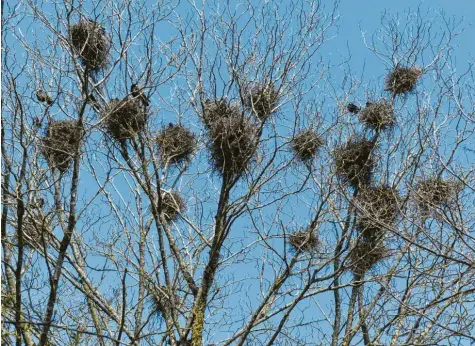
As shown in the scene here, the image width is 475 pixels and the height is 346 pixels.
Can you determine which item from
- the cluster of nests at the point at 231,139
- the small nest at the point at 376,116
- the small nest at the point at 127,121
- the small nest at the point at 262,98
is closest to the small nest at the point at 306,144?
the small nest at the point at 262,98

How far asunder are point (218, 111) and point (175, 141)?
2.54 ft

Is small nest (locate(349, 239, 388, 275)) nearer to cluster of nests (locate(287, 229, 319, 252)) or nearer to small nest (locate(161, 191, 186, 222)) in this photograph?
cluster of nests (locate(287, 229, 319, 252))

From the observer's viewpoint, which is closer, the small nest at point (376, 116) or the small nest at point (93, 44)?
the small nest at point (93, 44)

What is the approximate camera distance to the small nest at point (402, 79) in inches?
365

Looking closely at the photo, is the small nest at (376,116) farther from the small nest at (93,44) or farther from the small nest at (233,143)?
the small nest at (93,44)

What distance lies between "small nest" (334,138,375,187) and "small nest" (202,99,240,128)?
138 centimetres

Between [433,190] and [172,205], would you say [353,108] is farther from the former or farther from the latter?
[433,190]

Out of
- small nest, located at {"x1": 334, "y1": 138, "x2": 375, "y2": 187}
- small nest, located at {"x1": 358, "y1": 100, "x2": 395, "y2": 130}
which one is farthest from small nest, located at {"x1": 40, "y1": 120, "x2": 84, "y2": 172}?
small nest, located at {"x1": 358, "y1": 100, "x2": 395, "y2": 130}

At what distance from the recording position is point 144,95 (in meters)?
7.62

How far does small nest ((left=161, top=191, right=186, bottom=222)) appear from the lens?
861 centimetres

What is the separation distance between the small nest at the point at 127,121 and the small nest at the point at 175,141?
0.31 m

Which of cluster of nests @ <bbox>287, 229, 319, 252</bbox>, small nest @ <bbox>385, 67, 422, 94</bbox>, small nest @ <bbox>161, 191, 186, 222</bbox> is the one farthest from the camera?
small nest @ <bbox>385, 67, 422, 94</bbox>

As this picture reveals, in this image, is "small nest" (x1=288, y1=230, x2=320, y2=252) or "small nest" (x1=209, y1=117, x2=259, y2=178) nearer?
"small nest" (x1=209, y1=117, x2=259, y2=178)

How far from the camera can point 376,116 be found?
905cm
